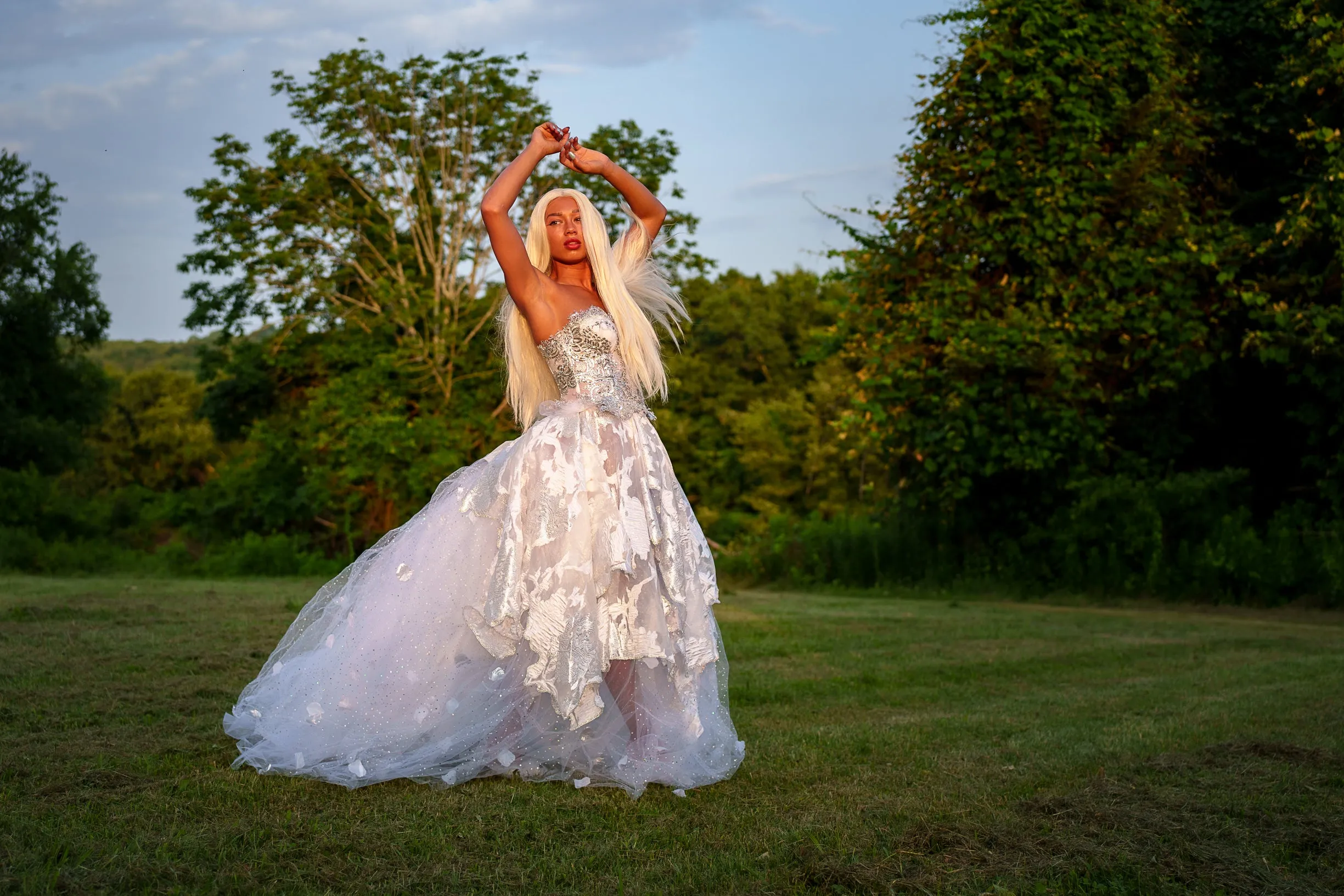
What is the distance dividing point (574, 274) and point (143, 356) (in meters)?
83.7

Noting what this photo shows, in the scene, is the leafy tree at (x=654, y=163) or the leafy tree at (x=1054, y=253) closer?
the leafy tree at (x=1054, y=253)

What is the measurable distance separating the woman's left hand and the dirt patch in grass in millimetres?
3065

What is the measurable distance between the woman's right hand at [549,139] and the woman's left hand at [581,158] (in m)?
0.03

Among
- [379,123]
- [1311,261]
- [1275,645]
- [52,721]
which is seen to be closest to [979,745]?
[52,721]

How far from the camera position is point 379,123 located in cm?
2814

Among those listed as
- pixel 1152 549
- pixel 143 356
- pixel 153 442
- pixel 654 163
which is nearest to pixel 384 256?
pixel 654 163

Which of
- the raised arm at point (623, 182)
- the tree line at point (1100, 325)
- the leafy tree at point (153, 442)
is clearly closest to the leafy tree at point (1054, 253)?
the tree line at point (1100, 325)

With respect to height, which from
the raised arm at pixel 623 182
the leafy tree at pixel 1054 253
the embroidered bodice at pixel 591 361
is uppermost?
the leafy tree at pixel 1054 253

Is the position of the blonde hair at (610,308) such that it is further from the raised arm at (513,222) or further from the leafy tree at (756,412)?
the leafy tree at (756,412)

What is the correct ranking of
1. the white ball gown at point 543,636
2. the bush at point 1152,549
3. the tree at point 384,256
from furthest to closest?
the tree at point 384,256
the bush at point 1152,549
the white ball gown at point 543,636

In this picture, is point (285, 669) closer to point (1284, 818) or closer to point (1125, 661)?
point (1284, 818)

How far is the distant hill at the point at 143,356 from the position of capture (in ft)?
226

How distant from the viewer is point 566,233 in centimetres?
543

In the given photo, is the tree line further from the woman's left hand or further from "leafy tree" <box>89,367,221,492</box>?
"leafy tree" <box>89,367,221,492</box>
